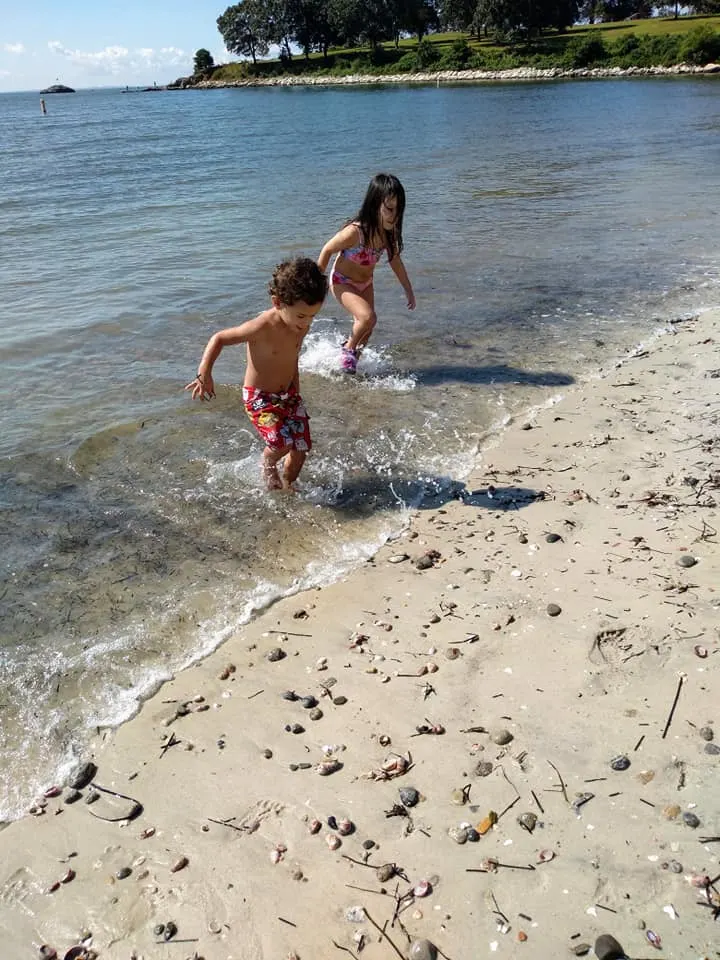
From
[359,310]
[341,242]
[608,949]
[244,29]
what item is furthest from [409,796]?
[244,29]

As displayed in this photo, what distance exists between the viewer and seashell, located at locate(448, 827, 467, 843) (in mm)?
2885

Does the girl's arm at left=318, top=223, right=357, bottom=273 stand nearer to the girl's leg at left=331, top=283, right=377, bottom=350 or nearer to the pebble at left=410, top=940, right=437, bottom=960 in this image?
the girl's leg at left=331, top=283, right=377, bottom=350

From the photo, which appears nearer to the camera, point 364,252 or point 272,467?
point 272,467

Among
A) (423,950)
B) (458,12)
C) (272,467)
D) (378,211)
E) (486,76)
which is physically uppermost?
(458,12)

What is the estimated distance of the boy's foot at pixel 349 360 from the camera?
818 cm

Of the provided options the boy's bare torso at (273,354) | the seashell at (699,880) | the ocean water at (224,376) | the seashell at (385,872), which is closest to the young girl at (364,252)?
the ocean water at (224,376)

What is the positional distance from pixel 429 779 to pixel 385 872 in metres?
0.49

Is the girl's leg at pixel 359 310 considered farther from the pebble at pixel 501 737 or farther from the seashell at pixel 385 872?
the seashell at pixel 385 872

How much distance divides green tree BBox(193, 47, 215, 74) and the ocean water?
153130 millimetres

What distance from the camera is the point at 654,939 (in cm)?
244

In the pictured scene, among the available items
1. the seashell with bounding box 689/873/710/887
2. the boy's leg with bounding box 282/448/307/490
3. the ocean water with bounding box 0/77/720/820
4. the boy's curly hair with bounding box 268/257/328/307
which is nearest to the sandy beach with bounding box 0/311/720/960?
the seashell with bounding box 689/873/710/887

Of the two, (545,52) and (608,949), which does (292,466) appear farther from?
(545,52)

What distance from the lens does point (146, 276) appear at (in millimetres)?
12492

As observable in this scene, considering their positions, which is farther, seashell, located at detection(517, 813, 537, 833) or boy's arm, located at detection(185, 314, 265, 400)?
boy's arm, located at detection(185, 314, 265, 400)
